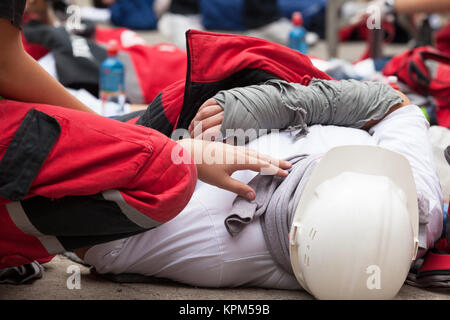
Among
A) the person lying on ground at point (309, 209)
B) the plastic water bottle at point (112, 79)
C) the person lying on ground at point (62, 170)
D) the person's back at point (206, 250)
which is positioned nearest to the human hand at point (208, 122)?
the person lying on ground at point (309, 209)

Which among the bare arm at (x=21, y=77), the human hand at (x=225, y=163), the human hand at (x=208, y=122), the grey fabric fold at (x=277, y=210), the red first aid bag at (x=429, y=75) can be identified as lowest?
the red first aid bag at (x=429, y=75)

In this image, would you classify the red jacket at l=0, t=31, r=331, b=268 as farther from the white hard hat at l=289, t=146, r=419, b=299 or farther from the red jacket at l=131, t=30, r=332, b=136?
the red jacket at l=131, t=30, r=332, b=136

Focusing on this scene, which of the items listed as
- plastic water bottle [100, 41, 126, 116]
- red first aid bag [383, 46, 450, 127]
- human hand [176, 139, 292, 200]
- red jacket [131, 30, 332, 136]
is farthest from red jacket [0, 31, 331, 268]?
red first aid bag [383, 46, 450, 127]

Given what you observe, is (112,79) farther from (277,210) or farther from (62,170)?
(62,170)

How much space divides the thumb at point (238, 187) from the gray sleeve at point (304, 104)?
14 centimetres

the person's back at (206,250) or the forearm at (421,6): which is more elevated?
the forearm at (421,6)

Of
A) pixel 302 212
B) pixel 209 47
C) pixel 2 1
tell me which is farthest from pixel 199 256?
pixel 2 1

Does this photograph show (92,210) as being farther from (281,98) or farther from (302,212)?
(281,98)

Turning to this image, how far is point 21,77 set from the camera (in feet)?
3.64

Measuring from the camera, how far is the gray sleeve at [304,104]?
1377mm

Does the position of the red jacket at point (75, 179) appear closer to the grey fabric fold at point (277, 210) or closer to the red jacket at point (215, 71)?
the grey fabric fold at point (277, 210)

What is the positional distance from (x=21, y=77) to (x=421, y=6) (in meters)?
1.73

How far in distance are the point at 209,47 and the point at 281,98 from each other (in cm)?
21

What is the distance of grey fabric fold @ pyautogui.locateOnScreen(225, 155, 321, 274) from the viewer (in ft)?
4.12
